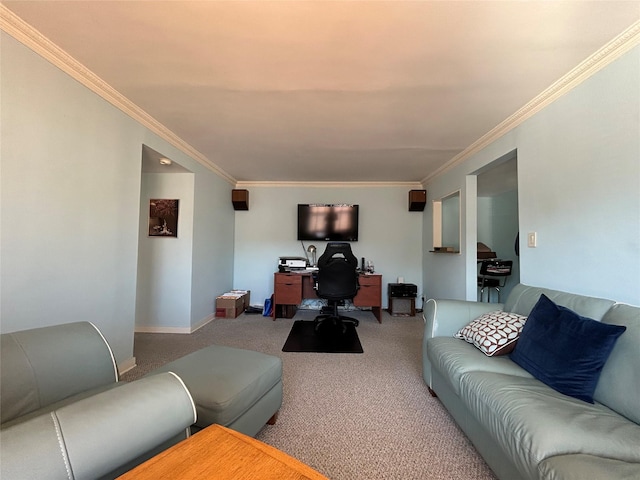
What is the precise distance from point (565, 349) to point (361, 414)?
119 cm

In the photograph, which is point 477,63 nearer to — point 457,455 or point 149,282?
point 457,455

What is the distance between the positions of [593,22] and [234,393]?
8.36 ft

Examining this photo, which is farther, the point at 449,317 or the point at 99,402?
the point at 449,317

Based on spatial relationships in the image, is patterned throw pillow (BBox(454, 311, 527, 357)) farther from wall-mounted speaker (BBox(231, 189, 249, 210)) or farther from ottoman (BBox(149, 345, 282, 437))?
wall-mounted speaker (BBox(231, 189, 249, 210))

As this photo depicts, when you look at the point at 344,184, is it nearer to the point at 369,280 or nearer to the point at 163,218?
the point at 369,280

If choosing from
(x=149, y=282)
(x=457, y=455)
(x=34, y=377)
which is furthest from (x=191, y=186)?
(x=457, y=455)

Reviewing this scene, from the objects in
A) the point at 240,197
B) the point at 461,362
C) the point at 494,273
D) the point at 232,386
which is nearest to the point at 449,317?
the point at 461,362

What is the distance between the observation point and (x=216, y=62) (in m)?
1.65

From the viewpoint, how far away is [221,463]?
672 mm

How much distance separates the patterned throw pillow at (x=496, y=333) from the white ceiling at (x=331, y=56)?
1598 millimetres

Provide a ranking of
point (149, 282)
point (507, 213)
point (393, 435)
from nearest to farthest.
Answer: point (393, 435)
point (149, 282)
point (507, 213)

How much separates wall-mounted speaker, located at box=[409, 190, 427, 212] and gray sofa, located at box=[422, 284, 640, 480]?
286 centimetres

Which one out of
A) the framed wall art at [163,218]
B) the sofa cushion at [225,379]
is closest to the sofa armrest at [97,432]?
the sofa cushion at [225,379]

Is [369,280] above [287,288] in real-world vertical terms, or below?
→ above
